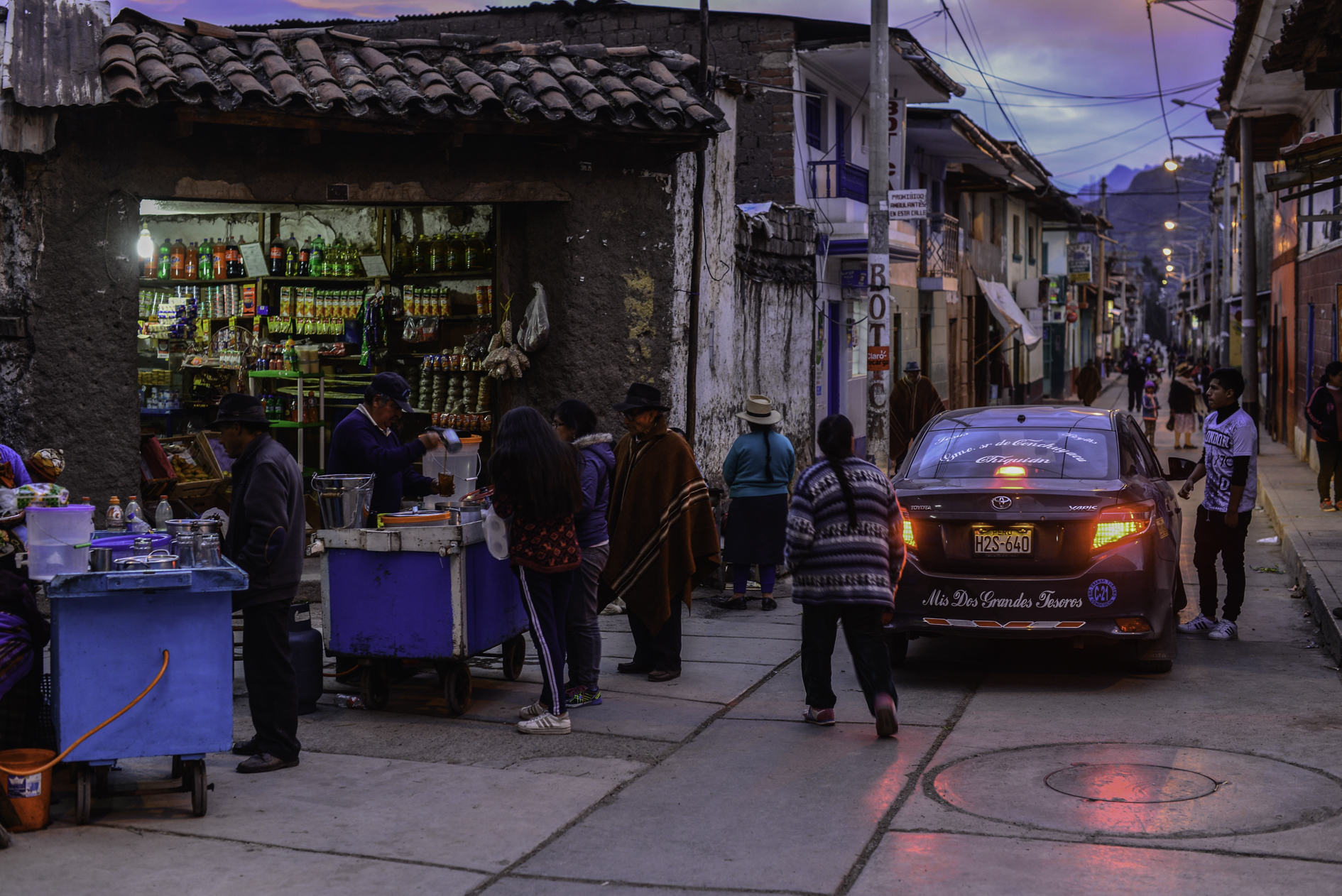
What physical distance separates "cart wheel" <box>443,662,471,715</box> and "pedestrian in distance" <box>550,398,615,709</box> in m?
0.56

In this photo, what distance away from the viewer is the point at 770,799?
5.90m

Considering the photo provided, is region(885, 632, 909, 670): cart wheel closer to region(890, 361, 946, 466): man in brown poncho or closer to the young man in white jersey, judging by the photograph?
the young man in white jersey

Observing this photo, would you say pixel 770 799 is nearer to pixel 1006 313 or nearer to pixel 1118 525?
pixel 1118 525

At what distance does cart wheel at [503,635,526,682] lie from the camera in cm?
827

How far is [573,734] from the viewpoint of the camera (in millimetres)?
7086

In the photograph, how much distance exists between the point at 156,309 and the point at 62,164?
194 inches

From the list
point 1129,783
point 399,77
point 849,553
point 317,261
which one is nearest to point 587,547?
point 849,553

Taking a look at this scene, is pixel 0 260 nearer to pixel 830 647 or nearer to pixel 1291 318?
pixel 830 647

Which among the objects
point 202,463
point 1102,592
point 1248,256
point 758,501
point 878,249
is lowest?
point 1102,592

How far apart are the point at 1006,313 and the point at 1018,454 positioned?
85.0 feet

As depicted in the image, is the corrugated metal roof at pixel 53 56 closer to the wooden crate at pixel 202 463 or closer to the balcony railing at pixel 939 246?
the wooden crate at pixel 202 463

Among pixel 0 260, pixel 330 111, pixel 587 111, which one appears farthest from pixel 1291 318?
pixel 0 260

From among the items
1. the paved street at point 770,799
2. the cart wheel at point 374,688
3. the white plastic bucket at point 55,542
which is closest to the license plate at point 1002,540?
the paved street at point 770,799

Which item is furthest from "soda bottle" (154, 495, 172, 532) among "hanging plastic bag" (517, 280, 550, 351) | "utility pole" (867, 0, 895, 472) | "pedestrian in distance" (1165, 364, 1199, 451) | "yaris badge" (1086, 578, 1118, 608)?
"pedestrian in distance" (1165, 364, 1199, 451)
